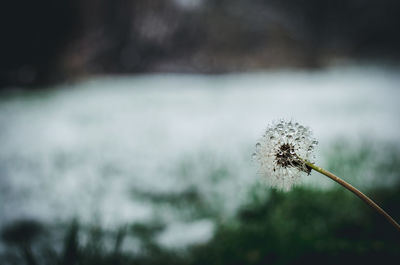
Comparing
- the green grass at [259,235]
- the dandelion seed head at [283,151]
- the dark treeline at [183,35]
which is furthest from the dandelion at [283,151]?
the dark treeline at [183,35]

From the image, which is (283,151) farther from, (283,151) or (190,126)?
(190,126)

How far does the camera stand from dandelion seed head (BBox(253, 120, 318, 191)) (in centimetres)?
63

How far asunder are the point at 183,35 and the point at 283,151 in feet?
15.7

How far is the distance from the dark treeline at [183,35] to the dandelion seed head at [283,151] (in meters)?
4.08

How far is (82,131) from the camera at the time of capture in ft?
8.90

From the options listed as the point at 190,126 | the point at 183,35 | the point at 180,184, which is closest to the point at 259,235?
the point at 180,184

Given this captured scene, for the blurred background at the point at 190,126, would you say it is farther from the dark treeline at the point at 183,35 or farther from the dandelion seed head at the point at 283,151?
the dandelion seed head at the point at 283,151

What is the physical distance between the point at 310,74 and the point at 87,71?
3607 mm

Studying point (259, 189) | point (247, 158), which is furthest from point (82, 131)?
point (259, 189)

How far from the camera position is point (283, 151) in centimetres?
63

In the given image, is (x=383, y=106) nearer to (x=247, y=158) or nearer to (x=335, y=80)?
(x=335, y=80)

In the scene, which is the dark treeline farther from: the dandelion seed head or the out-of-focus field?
the dandelion seed head

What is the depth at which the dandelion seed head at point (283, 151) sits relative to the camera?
2.08 feet

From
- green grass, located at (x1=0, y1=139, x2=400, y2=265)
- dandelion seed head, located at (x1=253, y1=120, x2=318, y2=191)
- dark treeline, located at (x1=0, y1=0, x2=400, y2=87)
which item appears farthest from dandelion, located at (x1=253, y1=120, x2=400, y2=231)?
dark treeline, located at (x1=0, y1=0, x2=400, y2=87)
